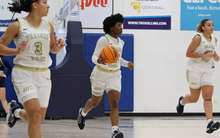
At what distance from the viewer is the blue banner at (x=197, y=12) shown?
28.7 ft

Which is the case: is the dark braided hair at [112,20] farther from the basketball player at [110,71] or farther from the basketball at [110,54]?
the basketball at [110,54]

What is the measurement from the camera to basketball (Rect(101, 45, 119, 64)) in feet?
13.6

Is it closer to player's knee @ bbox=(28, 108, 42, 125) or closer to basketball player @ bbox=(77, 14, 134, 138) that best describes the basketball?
basketball player @ bbox=(77, 14, 134, 138)

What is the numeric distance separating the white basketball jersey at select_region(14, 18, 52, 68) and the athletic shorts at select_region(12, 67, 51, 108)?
9 centimetres

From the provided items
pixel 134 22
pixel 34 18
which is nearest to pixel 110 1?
pixel 134 22

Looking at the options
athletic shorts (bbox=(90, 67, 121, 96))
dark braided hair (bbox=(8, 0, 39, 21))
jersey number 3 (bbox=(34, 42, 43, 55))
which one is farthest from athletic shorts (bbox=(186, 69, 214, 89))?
dark braided hair (bbox=(8, 0, 39, 21))

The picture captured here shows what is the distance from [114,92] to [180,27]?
196 inches

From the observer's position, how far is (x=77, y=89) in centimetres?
713

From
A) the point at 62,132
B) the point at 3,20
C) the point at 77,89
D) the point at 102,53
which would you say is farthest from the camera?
the point at 3,20

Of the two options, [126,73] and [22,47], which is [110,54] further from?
[126,73]

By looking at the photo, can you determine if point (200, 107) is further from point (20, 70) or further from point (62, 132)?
point (20, 70)

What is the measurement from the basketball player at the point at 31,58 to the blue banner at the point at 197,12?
6.13m

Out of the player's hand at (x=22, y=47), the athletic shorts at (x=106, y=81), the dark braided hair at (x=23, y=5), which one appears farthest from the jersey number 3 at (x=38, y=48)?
the athletic shorts at (x=106, y=81)

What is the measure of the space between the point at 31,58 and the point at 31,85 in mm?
266
